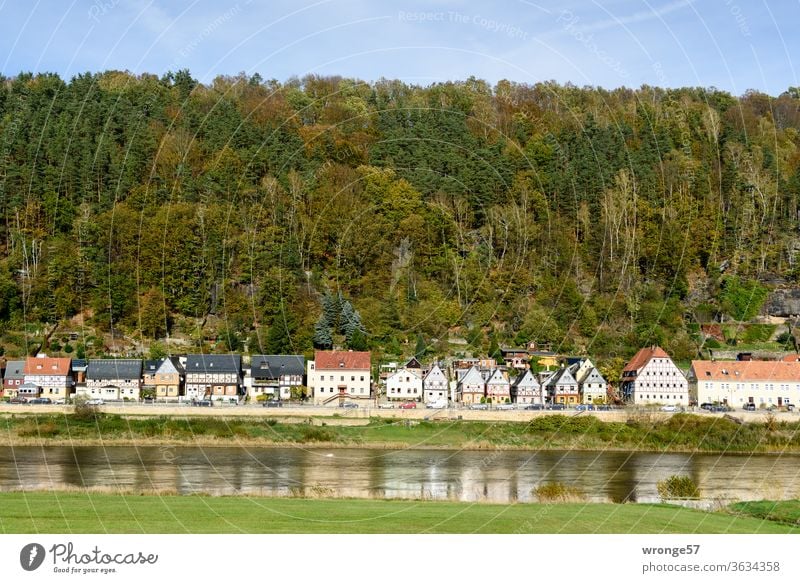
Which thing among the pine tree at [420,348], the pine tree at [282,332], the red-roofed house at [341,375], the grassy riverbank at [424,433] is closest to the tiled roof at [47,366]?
the grassy riverbank at [424,433]

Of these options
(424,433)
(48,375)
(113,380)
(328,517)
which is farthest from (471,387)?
(328,517)

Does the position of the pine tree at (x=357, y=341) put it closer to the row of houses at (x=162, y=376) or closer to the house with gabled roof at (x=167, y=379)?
the row of houses at (x=162, y=376)

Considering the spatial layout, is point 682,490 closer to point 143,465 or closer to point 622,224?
point 143,465

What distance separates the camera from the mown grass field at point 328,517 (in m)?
18.5

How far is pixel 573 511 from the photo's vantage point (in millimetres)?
21781

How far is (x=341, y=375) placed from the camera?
5631 centimetres

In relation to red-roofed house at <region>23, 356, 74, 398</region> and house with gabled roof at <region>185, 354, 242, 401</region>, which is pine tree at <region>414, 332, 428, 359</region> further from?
red-roofed house at <region>23, 356, 74, 398</region>

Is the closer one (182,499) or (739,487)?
(182,499)

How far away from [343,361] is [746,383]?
22.3 metres

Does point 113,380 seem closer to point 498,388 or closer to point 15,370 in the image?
point 15,370

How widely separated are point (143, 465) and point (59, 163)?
44.7 meters

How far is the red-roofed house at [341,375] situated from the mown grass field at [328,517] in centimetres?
3216

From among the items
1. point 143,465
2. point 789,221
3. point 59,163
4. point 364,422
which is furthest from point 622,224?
point 143,465

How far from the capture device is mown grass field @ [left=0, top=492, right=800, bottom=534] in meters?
18.5
